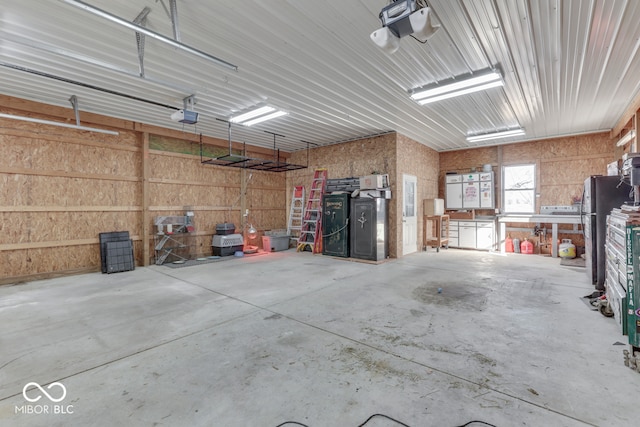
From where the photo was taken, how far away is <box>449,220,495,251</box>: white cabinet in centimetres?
841

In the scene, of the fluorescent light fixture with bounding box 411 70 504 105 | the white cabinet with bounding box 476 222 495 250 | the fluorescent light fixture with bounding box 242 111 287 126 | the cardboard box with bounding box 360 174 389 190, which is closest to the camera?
the fluorescent light fixture with bounding box 411 70 504 105

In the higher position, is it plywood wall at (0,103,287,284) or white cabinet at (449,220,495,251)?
plywood wall at (0,103,287,284)

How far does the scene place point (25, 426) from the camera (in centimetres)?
169

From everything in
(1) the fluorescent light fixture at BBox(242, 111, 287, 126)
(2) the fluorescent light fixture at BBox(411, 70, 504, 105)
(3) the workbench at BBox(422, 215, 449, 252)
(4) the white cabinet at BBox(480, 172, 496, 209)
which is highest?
(1) the fluorescent light fixture at BBox(242, 111, 287, 126)

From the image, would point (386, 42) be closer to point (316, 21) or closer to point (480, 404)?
point (316, 21)

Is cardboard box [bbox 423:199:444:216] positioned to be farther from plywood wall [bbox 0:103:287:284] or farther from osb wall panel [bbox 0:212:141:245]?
osb wall panel [bbox 0:212:141:245]

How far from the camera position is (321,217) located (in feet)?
27.0

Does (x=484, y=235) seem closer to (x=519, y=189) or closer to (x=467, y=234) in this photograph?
(x=467, y=234)

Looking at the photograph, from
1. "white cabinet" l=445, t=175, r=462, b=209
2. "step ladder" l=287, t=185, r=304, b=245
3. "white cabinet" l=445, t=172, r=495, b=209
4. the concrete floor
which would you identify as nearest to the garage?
the concrete floor

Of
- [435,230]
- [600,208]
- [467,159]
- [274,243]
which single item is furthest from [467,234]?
[274,243]

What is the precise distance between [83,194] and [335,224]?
5591mm

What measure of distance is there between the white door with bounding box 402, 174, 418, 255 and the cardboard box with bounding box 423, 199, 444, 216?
54cm

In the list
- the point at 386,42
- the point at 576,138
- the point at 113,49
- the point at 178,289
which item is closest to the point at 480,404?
the point at 386,42

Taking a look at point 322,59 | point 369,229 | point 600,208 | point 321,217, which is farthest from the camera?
A: point 321,217
